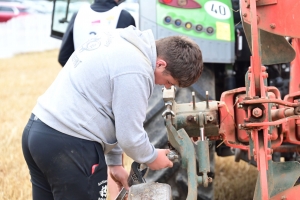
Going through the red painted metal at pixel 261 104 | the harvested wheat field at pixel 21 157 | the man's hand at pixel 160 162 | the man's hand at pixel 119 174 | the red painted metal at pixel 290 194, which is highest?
the red painted metal at pixel 261 104

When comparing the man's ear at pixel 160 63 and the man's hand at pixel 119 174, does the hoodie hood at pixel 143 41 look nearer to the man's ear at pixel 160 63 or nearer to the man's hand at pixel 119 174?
the man's ear at pixel 160 63

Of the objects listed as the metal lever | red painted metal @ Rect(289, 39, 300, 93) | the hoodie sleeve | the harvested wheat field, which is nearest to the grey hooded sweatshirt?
the hoodie sleeve

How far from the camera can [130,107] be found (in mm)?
2512

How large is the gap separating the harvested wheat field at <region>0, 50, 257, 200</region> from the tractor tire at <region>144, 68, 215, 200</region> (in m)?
0.85

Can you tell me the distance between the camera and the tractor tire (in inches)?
138

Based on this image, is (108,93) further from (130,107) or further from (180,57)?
(180,57)

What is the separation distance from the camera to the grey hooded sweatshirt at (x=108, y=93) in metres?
2.51

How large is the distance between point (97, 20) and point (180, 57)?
5.62 feet

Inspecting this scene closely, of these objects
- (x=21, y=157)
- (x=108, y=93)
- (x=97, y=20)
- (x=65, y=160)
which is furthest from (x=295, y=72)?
(x=21, y=157)

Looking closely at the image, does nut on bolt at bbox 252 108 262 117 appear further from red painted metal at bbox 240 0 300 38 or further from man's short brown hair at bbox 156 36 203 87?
red painted metal at bbox 240 0 300 38

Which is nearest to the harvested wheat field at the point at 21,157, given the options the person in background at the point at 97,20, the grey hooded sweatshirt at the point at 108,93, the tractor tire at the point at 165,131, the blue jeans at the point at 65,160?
the tractor tire at the point at 165,131

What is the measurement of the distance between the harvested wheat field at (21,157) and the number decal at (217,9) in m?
1.49

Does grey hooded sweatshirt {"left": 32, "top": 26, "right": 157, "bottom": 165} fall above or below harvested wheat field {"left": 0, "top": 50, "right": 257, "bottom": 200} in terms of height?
above

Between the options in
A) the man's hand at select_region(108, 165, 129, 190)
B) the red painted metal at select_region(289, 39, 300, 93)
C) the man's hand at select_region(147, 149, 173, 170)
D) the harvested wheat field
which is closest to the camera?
the man's hand at select_region(147, 149, 173, 170)
